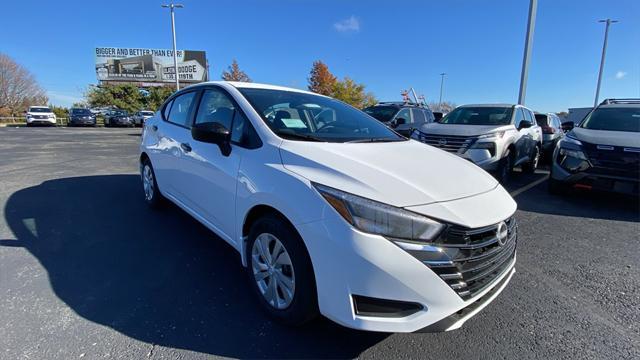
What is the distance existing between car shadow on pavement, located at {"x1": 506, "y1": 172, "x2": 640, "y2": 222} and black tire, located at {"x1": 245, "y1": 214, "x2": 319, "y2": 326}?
456 centimetres

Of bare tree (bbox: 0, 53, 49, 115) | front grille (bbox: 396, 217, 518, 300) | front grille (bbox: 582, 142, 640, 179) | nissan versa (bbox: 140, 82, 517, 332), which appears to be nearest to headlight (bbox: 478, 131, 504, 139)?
front grille (bbox: 582, 142, 640, 179)

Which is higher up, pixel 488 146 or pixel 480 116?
pixel 480 116

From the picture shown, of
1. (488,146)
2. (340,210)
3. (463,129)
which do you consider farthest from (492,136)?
(340,210)

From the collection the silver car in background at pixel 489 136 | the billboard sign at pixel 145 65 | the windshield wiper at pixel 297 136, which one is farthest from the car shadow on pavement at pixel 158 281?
the billboard sign at pixel 145 65

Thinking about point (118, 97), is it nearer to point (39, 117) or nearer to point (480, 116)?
point (39, 117)

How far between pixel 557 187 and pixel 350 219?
19.0 ft

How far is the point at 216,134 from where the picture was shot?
2.56 metres

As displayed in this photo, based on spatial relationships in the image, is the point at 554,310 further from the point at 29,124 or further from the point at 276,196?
the point at 29,124

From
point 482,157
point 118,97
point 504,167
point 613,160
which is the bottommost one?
point 504,167

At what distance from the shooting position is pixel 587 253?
369 cm

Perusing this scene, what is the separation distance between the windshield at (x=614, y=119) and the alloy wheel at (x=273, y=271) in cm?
652

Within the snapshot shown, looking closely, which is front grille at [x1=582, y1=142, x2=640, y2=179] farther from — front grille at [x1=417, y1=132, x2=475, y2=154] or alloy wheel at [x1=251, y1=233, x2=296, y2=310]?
alloy wheel at [x1=251, y1=233, x2=296, y2=310]

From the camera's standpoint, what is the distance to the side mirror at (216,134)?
8.38ft

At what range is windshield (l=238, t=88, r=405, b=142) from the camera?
2652mm
